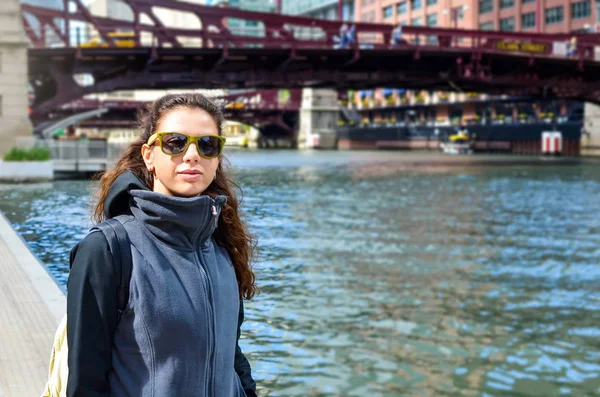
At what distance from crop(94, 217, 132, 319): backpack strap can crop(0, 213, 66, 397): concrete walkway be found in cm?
231

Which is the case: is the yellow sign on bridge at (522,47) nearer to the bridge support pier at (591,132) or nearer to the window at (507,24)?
the bridge support pier at (591,132)

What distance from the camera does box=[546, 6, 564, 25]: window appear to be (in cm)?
10362

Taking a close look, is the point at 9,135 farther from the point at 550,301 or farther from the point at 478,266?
the point at 550,301

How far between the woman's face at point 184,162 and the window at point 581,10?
341 feet

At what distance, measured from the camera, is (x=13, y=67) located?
160 ft

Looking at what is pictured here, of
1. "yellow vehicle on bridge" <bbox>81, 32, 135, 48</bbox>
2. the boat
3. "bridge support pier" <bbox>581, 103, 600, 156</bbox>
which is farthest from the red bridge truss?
the boat

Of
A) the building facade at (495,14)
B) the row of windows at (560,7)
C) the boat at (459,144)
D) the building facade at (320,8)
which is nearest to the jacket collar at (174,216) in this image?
the building facade at (495,14)

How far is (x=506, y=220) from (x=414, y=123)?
96.0 m

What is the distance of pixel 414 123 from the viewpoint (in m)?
125

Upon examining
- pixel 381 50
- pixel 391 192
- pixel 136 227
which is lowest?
pixel 391 192

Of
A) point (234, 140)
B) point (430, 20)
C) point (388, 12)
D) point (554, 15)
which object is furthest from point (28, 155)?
point (388, 12)

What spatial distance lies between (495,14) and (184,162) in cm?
11340

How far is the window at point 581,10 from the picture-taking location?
100500 mm

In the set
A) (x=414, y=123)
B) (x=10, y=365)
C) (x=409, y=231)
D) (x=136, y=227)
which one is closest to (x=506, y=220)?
A: (x=409, y=231)
